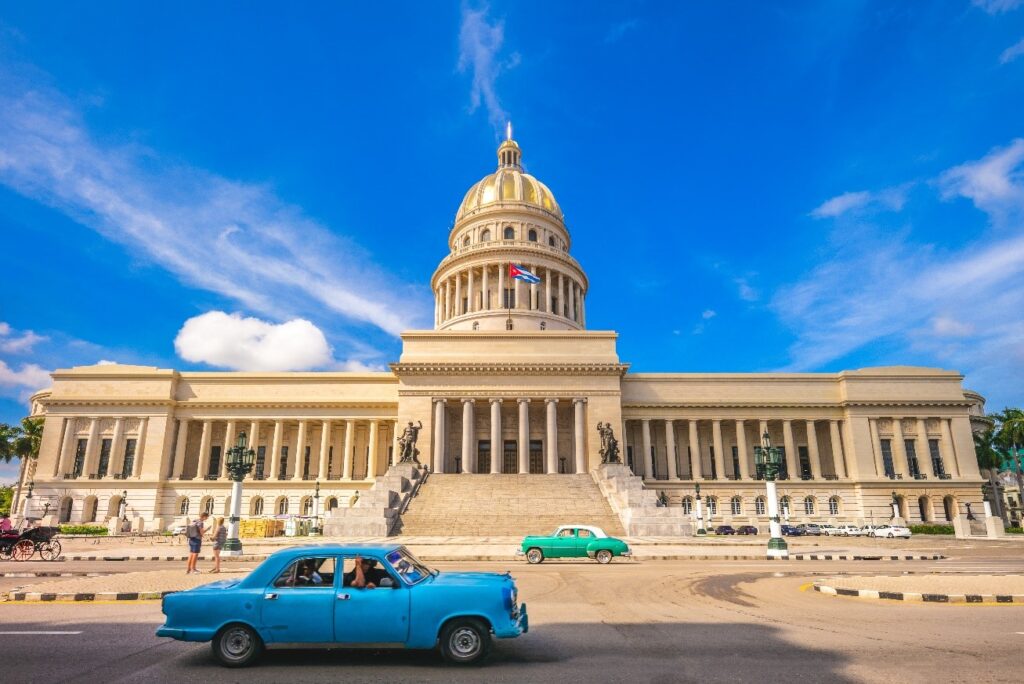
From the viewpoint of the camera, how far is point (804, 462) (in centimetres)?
6066

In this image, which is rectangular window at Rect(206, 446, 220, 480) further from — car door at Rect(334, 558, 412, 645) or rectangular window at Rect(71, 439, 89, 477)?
car door at Rect(334, 558, 412, 645)

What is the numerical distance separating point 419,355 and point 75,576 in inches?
1536

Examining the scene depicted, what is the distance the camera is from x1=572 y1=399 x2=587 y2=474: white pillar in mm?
52844

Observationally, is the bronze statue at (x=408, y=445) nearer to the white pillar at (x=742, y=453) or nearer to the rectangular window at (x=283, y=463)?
the rectangular window at (x=283, y=463)

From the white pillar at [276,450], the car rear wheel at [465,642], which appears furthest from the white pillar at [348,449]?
Result: the car rear wheel at [465,642]

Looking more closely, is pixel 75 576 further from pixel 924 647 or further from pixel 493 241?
pixel 493 241

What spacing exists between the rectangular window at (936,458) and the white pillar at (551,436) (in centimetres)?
3557

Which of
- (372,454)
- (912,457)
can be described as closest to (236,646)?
(372,454)

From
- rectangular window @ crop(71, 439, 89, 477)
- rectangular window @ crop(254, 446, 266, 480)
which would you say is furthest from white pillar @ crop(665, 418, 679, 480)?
rectangular window @ crop(71, 439, 89, 477)

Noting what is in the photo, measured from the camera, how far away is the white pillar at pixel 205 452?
2293 inches

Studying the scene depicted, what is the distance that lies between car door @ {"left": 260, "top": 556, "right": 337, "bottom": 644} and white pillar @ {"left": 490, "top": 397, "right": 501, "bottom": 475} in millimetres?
45009

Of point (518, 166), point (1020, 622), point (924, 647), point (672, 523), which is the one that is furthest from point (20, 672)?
point (518, 166)

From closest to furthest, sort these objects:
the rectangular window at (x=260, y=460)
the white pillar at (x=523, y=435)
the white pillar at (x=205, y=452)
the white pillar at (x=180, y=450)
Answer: the white pillar at (x=523, y=435), the white pillar at (x=205, y=452), the white pillar at (x=180, y=450), the rectangular window at (x=260, y=460)

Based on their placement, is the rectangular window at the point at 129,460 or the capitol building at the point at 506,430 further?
the rectangular window at the point at 129,460
